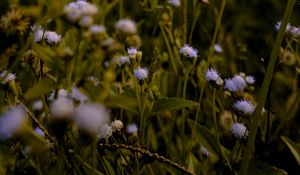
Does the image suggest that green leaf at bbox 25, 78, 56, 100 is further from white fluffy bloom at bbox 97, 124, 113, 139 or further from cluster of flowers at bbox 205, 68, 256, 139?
cluster of flowers at bbox 205, 68, 256, 139

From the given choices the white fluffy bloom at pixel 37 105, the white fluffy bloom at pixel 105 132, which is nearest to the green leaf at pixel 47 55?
the white fluffy bloom at pixel 105 132

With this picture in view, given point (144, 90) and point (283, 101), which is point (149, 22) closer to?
point (283, 101)

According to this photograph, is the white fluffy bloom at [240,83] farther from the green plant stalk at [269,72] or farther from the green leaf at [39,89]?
the green leaf at [39,89]

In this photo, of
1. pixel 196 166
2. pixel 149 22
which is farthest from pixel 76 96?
pixel 149 22

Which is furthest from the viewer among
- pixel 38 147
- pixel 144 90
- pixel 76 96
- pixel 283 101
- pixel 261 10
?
pixel 261 10

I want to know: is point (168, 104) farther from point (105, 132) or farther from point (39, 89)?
point (39, 89)

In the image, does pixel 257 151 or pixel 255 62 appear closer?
pixel 257 151

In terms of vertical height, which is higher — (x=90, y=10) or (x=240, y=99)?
(x=90, y=10)
